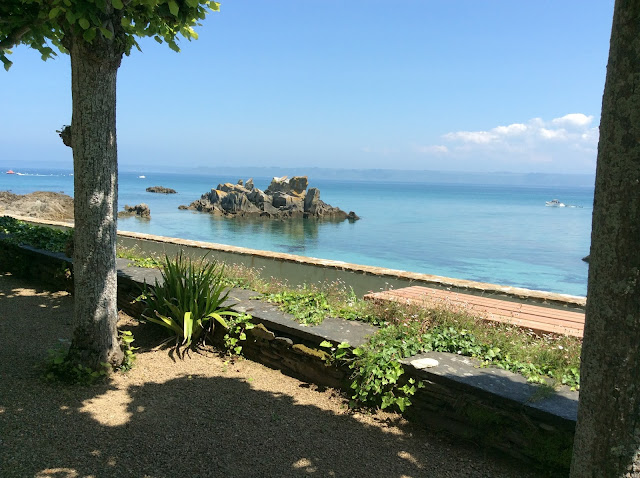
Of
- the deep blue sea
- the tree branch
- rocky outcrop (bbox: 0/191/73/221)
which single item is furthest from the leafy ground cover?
rocky outcrop (bbox: 0/191/73/221)

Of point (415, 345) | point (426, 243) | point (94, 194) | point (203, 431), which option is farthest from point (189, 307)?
point (426, 243)

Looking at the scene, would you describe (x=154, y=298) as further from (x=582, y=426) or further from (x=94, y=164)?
(x=582, y=426)

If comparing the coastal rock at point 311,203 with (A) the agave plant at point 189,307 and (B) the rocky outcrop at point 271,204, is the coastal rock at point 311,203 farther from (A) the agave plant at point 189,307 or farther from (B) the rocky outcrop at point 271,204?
(A) the agave plant at point 189,307

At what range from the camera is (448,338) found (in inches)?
173

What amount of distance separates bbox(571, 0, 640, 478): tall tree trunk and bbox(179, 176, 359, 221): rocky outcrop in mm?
50750

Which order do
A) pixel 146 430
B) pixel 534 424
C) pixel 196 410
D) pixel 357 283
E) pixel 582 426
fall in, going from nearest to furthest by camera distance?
1. pixel 582 426
2. pixel 534 424
3. pixel 146 430
4. pixel 196 410
5. pixel 357 283

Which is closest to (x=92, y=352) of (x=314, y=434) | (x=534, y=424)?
(x=314, y=434)

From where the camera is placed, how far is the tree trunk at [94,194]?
419 cm

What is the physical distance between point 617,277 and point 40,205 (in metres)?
36.8

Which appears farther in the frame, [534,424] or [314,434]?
[314,434]

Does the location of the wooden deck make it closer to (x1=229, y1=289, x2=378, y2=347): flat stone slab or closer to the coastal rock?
(x1=229, y1=289, x2=378, y2=347): flat stone slab

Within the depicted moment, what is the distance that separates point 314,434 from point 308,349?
982 mm

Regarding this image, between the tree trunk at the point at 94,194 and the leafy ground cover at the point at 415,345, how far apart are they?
5.90 ft

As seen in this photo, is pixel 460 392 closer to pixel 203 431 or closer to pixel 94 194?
pixel 203 431
